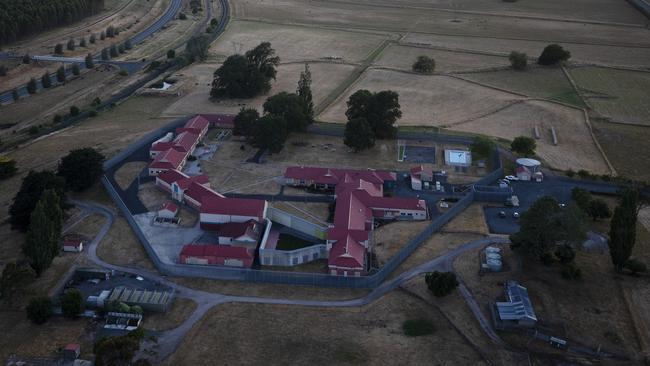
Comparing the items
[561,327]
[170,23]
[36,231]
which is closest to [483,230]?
[561,327]

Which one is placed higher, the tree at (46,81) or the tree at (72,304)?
the tree at (72,304)

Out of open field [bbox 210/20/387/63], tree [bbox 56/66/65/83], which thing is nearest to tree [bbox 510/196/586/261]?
open field [bbox 210/20/387/63]

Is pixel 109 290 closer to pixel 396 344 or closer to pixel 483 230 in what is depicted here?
pixel 396 344

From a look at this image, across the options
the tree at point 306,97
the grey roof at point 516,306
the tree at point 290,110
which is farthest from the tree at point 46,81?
the grey roof at point 516,306

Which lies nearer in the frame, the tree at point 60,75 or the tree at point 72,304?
the tree at point 72,304

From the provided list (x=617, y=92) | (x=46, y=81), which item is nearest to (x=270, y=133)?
(x=46, y=81)

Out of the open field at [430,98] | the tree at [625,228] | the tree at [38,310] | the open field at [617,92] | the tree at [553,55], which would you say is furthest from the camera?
the tree at [553,55]

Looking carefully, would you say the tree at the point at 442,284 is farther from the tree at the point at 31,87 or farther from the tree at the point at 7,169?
the tree at the point at 31,87
